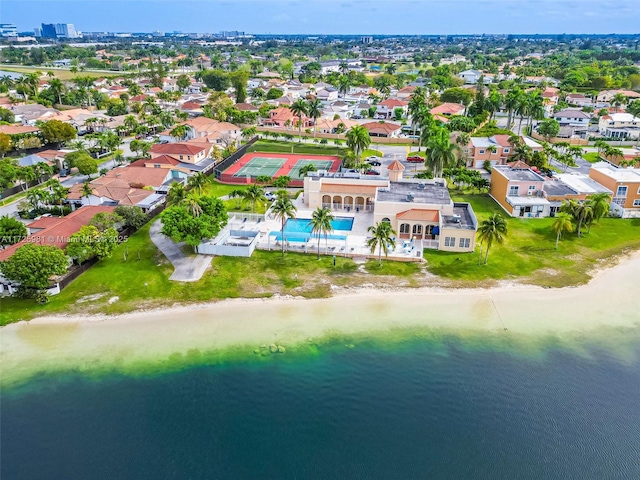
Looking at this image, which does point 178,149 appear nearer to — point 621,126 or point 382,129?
Result: point 382,129

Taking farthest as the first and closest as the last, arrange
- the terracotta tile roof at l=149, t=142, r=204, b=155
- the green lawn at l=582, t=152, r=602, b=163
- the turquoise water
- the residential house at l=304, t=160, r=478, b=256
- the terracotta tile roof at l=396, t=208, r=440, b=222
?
the green lawn at l=582, t=152, r=602, b=163
the terracotta tile roof at l=149, t=142, r=204, b=155
the terracotta tile roof at l=396, t=208, r=440, b=222
the residential house at l=304, t=160, r=478, b=256
the turquoise water

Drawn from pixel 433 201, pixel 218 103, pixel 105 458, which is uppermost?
pixel 218 103

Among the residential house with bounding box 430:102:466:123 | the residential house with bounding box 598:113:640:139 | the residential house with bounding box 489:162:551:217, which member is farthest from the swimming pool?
the residential house with bounding box 598:113:640:139

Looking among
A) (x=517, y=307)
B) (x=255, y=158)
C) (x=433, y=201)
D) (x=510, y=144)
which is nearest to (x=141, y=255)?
(x=433, y=201)

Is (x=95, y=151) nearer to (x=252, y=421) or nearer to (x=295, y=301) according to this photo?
(x=295, y=301)

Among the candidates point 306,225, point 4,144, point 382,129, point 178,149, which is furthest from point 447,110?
point 4,144

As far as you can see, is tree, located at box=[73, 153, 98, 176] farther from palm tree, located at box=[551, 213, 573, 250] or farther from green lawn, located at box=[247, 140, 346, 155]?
palm tree, located at box=[551, 213, 573, 250]

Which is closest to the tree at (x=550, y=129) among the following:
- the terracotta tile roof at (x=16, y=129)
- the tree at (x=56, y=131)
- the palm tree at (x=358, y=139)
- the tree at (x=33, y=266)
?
the palm tree at (x=358, y=139)

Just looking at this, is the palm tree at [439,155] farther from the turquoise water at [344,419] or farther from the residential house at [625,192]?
the turquoise water at [344,419]
